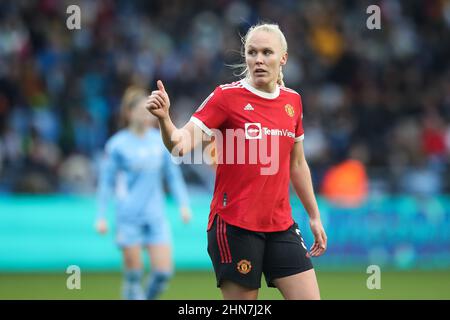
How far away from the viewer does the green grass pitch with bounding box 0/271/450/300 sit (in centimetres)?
1134

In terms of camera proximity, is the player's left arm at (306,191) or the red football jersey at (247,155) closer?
the red football jersey at (247,155)

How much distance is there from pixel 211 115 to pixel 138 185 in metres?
4.21

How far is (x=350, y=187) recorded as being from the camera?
15195 mm

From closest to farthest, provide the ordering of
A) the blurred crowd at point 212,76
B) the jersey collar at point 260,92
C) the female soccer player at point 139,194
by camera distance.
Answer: the jersey collar at point 260,92, the female soccer player at point 139,194, the blurred crowd at point 212,76

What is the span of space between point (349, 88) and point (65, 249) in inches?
279

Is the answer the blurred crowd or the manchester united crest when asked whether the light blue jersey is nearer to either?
the manchester united crest

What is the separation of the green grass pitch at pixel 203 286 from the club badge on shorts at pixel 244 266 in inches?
193

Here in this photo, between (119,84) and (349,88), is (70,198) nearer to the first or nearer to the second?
(119,84)

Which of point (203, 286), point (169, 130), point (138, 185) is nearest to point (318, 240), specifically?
point (169, 130)

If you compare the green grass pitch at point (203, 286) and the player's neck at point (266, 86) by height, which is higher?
the green grass pitch at point (203, 286)

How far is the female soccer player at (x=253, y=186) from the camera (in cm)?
611

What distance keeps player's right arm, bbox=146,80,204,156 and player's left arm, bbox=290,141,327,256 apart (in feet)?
2.70

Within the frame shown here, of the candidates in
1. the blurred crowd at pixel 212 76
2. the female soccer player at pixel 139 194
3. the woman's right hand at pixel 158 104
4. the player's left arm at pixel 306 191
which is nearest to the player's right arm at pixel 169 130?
the woman's right hand at pixel 158 104

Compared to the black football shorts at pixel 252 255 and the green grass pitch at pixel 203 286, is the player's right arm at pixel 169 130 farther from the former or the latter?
the green grass pitch at pixel 203 286
